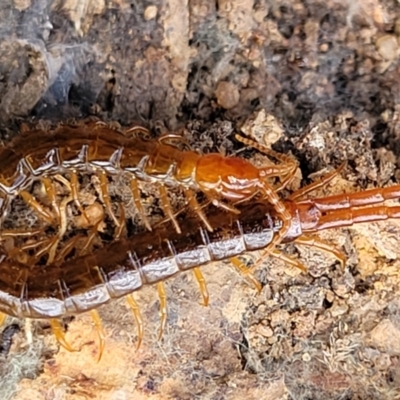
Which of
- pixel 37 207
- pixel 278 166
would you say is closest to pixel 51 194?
pixel 37 207

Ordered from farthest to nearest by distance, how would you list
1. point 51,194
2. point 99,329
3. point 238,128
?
point 238,128 → point 51,194 → point 99,329

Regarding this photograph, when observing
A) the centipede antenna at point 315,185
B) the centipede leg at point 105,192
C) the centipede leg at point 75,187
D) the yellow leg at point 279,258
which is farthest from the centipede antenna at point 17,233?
the centipede antenna at point 315,185

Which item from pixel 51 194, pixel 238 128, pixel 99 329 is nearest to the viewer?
pixel 99 329

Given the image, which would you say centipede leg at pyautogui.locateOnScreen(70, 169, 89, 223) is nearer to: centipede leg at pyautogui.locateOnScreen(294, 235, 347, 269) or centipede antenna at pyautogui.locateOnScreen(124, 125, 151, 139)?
centipede antenna at pyautogui.locateOnScreen(124, 125, 151, 139)

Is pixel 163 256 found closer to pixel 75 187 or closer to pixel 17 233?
pixel 75 187

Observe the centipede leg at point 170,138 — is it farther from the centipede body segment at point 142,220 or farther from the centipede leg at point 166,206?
the centipede leg at point 166,206
